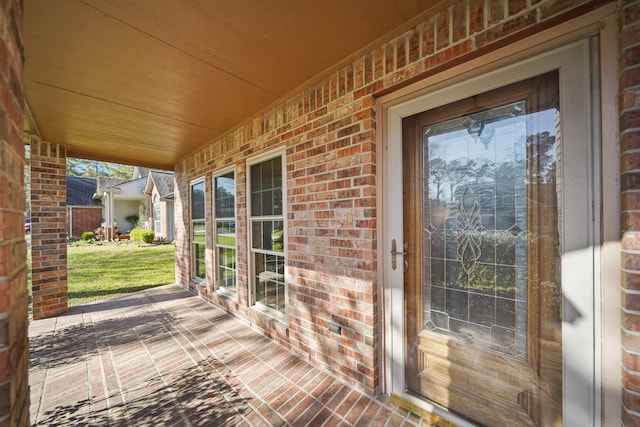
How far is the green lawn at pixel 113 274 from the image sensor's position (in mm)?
5082

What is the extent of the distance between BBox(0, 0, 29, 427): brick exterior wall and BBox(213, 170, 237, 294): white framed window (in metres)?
2.76

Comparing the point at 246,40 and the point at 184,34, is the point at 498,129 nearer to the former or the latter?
the point at 246,40

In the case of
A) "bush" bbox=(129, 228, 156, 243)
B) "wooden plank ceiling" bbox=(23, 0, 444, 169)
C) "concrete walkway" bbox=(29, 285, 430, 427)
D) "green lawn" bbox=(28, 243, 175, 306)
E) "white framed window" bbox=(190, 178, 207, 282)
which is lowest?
"green lawn" bbox=(28, 243, 175, 306)

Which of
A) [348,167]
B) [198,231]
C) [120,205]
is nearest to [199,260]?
[198,231]

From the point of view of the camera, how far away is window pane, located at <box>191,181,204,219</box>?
4.80m

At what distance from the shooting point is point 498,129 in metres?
1.51

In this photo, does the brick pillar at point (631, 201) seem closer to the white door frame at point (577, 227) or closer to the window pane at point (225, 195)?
the white door frame at point (577, 227)

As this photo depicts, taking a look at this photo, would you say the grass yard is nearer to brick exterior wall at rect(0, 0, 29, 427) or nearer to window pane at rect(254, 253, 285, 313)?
window pane at rect(254, 253, 285, 313)

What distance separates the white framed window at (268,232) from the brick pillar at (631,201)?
2364mm

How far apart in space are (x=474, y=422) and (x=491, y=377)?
334mm

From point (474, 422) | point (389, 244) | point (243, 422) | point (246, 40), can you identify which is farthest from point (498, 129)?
point (243, 422)

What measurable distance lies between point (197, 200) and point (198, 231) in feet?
2.05

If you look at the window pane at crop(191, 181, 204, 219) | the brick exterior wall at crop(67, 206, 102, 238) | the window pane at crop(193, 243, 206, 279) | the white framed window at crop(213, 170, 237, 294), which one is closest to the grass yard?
the window pane at crop(193, 243, 206, 279)

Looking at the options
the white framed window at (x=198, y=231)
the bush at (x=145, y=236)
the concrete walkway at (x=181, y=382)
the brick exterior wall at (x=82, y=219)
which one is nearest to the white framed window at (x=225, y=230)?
the white framed window at (x=198, y=231)
